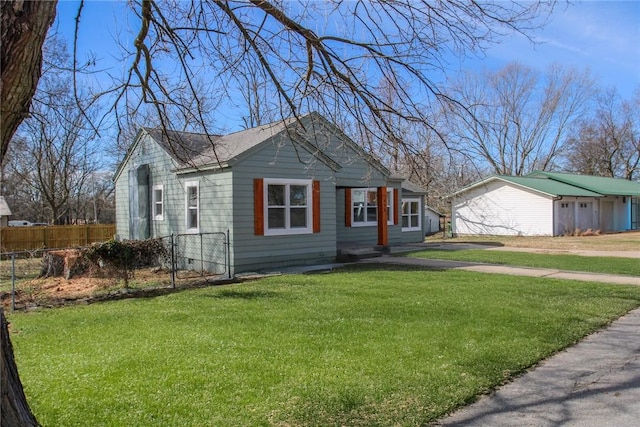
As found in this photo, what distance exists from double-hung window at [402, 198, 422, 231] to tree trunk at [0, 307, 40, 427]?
20791mm

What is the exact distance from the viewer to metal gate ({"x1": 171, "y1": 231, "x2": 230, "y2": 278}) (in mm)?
12633

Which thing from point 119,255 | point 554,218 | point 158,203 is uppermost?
point 158,203

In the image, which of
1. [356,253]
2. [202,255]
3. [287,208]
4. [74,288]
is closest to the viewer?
[74,288]

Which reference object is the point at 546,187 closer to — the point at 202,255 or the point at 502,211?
the point at 502,211

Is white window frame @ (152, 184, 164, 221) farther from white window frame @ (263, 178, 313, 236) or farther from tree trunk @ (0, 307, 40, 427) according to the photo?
tree trunk @ (0, 307, 40, 427)

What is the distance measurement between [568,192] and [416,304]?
25.8 metres

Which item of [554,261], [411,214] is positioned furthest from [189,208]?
[411,214]

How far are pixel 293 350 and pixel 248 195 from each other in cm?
783

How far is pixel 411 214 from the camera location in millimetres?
23047

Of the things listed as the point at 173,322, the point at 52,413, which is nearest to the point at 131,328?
the point at 173,322

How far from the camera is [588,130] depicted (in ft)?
157

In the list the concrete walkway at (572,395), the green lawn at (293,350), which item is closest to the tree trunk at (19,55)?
the green lawn at (293,350)

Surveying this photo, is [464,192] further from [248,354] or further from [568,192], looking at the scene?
[248,354]

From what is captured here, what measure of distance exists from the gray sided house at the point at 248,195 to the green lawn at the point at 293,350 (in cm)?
343
